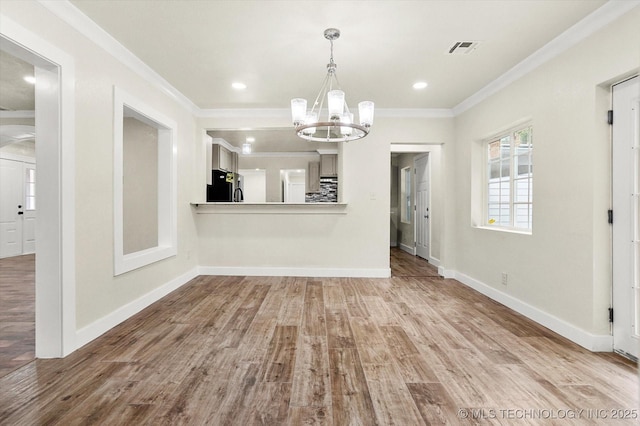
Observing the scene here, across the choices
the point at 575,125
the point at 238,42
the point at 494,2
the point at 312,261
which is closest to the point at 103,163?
the point at 238,42

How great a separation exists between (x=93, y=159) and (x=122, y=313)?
1.41 m

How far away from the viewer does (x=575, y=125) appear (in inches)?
95.8

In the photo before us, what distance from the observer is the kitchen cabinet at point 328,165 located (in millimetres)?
7250

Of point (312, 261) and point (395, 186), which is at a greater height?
point (395, 186)

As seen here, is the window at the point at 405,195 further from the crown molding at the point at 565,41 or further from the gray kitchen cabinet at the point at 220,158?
the gray kitchen cabinet at the point at 220,158

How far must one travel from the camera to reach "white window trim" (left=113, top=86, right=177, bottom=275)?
107 inches

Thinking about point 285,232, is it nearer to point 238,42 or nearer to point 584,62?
point 238,42

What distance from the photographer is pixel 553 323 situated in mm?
2627

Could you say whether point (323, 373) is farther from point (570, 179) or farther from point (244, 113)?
point (244, 113)

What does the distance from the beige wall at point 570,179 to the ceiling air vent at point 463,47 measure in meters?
0.70

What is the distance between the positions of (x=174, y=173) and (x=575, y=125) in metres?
4.18

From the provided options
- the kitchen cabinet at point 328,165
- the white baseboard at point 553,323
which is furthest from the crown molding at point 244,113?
the white baseboard at point 553,323

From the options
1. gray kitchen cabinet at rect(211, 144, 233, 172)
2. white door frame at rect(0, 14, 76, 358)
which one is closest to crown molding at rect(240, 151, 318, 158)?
gray kitchen cabinet at rect(211, 144, 233, 172)

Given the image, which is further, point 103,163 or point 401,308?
point 401,308
